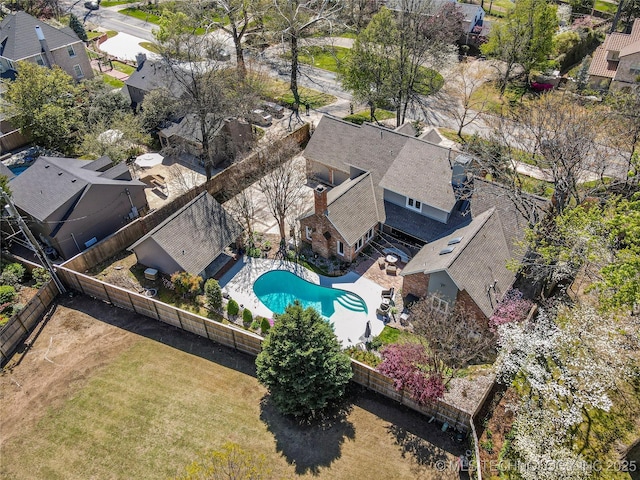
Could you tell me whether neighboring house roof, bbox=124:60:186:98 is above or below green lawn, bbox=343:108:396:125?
above

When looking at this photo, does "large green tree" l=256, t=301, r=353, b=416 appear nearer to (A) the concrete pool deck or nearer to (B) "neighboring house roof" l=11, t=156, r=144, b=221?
(A) the concrete pool deck

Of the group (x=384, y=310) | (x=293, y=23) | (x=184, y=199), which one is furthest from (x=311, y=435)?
(x=293, y=23)

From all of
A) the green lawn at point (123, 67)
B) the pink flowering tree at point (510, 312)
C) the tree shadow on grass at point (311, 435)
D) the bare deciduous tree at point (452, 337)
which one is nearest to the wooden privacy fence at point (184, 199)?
the tree shadow on grass at point (311, 435)

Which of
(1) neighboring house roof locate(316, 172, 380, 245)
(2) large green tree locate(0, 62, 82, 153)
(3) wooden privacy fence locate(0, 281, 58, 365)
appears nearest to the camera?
(3) wooden privacy fence locate(0, 281, 58, 365)

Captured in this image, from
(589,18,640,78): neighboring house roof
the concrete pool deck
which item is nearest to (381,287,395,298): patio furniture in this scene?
the concrete pool deck

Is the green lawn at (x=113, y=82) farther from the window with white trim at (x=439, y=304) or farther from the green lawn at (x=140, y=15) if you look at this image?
the window with white trim at (x=439, y=304)

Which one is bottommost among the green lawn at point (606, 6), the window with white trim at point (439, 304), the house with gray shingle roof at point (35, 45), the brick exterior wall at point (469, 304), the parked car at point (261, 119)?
the window with white trim at point (439, 304)

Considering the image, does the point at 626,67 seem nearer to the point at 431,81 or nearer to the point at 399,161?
the point at 431,81
